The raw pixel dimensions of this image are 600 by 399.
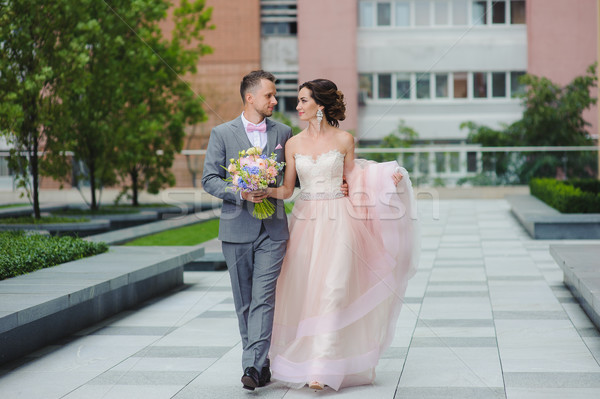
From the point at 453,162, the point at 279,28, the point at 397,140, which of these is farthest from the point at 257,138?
the point at 279,28

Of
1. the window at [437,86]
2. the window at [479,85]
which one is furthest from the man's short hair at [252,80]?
the window at [479,85]

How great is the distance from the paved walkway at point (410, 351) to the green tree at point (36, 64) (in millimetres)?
6688

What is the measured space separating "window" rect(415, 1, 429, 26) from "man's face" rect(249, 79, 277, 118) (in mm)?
33776

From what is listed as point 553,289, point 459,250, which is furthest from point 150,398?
point 459,250

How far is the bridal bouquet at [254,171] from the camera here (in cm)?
524

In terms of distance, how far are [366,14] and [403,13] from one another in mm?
1695

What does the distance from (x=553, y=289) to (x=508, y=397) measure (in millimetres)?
4634

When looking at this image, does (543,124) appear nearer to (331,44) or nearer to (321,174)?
(331,44)

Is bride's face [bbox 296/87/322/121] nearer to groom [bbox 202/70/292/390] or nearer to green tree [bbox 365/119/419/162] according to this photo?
groom [bbox 202/70/292/390]

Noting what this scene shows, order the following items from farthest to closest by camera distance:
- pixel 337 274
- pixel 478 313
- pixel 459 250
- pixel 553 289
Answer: pixel 459 250, pixel 553 289, pixel 478 313, pixel 337 274

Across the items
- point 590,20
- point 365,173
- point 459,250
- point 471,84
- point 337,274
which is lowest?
point 459,250

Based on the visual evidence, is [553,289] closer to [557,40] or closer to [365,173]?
[365,173]

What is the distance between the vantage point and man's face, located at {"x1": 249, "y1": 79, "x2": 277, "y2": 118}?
5.51 meters

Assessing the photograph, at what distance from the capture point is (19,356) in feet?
21.0
